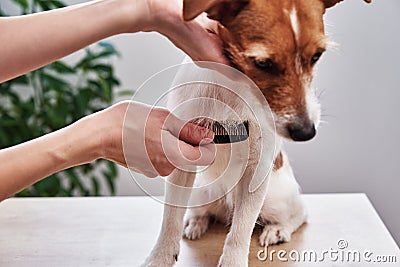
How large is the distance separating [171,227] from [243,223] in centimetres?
14

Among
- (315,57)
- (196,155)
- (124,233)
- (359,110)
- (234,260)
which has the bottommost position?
(359,110)

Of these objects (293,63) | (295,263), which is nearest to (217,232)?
(295,263)

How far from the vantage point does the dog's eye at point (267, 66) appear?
3.28ft

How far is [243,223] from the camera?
1173 millimetres

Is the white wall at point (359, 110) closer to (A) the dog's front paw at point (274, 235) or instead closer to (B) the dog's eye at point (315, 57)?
(A) the dog's front paw at point (274, 235)

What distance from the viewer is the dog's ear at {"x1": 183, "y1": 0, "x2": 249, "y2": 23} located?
92cm

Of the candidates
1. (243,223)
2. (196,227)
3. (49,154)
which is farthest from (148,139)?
(196,227)

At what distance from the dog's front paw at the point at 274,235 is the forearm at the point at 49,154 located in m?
0.44

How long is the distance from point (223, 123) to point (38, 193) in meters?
1.13

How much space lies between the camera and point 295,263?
1240 millimetres

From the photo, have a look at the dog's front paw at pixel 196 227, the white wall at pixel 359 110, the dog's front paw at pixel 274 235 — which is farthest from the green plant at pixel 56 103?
the dog's front paw at pixel 274 235

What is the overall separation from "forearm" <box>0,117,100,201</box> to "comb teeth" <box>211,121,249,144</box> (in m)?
0.20

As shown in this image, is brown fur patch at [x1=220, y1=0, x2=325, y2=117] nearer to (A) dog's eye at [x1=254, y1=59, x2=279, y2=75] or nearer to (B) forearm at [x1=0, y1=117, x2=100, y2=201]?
(A) dog's eye at [x1=254, y1=59, x2=279, y2=75]

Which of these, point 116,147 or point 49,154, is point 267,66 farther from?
point 49,154
